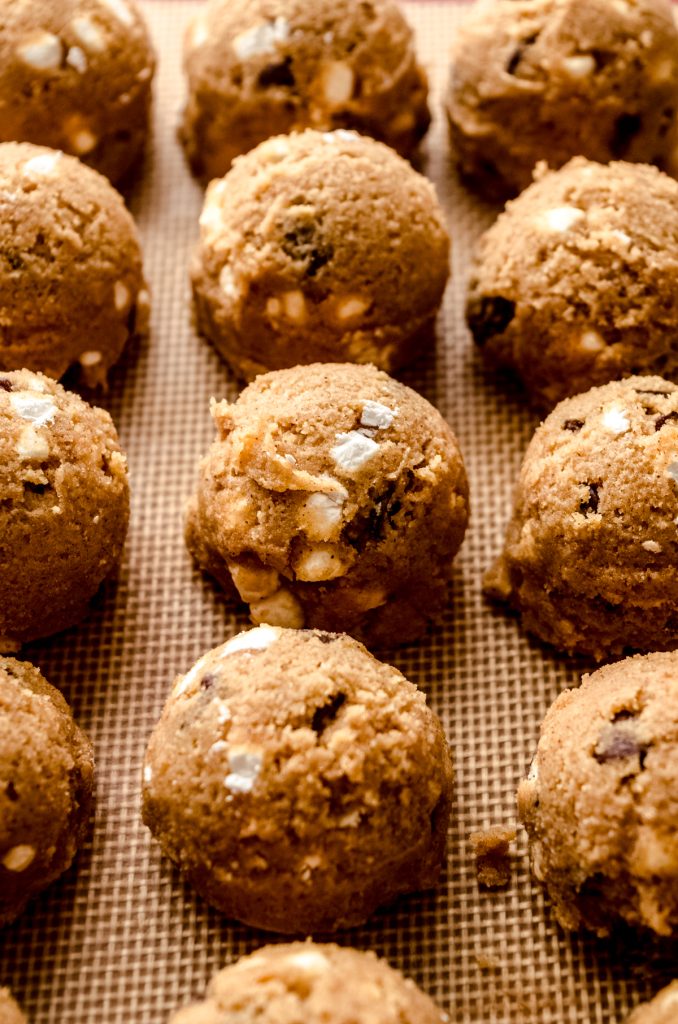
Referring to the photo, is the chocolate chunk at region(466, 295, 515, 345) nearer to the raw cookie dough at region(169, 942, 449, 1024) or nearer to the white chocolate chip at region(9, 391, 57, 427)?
the white chocolate chip at region(9, 391, 57, 427)

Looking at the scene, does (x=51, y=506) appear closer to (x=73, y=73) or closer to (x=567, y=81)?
(x=73, y=73)

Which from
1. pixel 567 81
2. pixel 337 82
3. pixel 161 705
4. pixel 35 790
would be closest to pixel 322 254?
pixel 337 82

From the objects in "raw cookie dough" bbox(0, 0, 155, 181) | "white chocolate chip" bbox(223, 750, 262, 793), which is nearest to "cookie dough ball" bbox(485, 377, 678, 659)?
"white chocolate chip" bbox(223, 750, 262, 793)

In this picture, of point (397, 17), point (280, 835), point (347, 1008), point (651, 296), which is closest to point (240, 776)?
point (280, 835)

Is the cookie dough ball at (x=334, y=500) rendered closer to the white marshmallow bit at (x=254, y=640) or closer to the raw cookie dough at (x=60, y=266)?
the white marshmallow bit at (x=254, y=640)

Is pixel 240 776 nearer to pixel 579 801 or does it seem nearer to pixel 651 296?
pixel 579 801

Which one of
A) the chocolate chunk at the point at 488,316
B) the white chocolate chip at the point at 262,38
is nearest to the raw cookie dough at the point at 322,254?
the chocolate chunk at the point at 488,316

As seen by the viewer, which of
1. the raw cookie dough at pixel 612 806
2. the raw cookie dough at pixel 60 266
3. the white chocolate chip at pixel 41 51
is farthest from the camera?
the white chocolate chip at pixel 41 51
